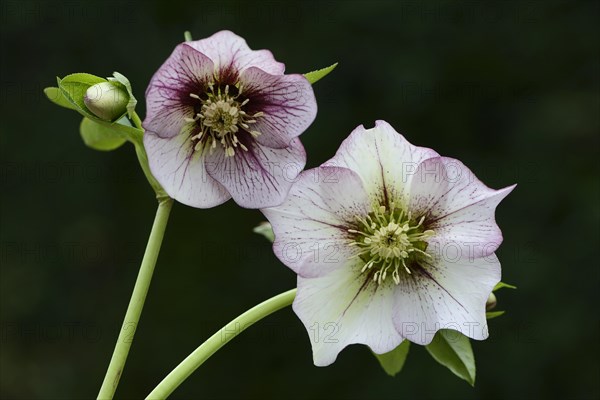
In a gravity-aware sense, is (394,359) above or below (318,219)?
below

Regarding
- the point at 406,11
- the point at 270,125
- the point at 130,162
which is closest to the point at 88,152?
the point at 130,162

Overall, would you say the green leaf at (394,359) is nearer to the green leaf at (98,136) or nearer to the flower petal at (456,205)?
the flower petal at (456,205)

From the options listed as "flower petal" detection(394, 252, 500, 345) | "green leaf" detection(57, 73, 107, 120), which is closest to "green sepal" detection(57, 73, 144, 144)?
"green leaf" detection(57, 73, 107, 120)

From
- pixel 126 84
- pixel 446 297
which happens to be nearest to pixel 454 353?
pixel 446 297

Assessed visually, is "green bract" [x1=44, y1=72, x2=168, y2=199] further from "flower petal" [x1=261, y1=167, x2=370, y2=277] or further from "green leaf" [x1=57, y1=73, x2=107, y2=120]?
"flower petal" [x1=261, y1=167, x2=370, y2=277]

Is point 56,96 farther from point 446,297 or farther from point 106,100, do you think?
point 446,297

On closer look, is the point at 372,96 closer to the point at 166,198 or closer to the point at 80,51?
the point at 80,51
